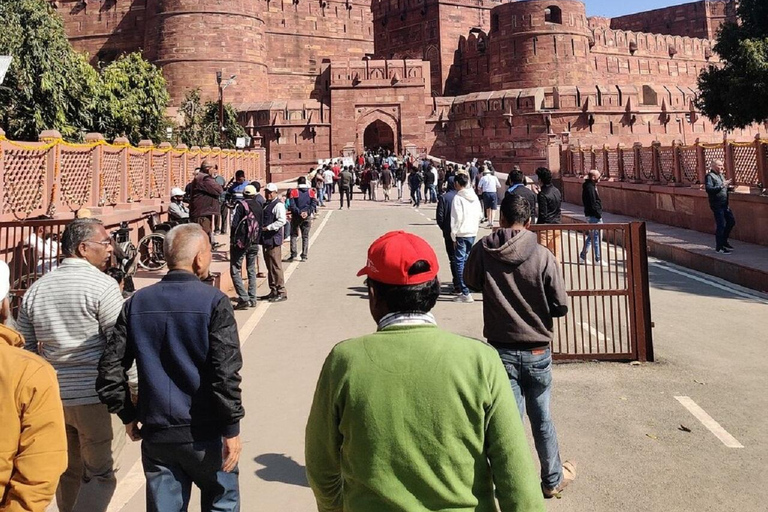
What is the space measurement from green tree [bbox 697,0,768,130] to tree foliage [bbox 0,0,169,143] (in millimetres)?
16651

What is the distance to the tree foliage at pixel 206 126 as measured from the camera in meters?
32.4

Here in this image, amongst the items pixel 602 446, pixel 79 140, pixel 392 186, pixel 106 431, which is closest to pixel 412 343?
pixel 106 431

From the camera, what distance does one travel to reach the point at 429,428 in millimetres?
1709

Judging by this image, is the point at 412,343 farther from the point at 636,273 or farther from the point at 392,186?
the point at 392,186

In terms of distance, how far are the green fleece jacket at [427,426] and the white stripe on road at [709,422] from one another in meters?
2.77

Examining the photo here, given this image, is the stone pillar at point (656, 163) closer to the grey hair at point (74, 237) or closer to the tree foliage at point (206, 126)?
the grey hair at point (74, 237)

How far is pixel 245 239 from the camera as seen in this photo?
7695 mm

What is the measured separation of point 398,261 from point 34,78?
22.5 m

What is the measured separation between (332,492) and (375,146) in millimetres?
40557

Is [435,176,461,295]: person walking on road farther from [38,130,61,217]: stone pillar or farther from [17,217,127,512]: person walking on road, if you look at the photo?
[17,217,127,512]: person walking on road

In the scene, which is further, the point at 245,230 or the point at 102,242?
the point at 245,230

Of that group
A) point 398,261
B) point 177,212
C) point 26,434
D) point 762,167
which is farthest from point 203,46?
point 398,261

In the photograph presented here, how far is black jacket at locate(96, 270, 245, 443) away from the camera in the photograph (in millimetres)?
2506

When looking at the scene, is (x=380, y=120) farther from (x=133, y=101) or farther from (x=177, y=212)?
(x=177, y=212)
